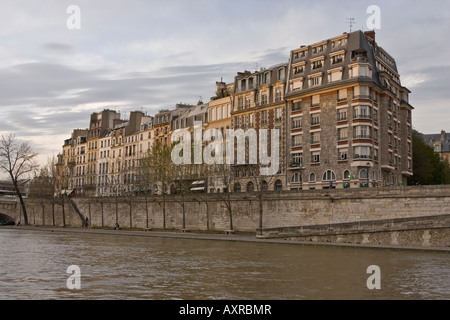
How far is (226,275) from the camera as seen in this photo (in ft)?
69.9

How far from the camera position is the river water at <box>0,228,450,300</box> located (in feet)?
54.2

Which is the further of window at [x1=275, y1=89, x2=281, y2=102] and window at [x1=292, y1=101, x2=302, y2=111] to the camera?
window at [x1=275, y1=89, x2=281, y2=102]

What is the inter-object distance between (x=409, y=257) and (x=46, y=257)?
20486 millimetres

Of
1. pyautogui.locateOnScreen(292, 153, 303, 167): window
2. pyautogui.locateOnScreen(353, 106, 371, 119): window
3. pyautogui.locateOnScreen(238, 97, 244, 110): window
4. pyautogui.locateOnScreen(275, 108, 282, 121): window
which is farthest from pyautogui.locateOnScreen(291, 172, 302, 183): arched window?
Result: pyautogui.locateOnScreen(238, 97, 244, 110): window

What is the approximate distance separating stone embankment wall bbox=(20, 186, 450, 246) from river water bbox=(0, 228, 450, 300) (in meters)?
9.15

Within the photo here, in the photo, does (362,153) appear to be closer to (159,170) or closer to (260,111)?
(260,111)

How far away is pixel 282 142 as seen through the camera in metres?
65.6

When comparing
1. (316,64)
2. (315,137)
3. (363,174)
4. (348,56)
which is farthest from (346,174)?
(316,64)

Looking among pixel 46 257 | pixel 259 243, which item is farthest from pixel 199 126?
pixel 46 257

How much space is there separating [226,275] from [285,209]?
3064 centimetres

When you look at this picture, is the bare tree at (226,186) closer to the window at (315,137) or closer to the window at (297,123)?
the window at (297,123)

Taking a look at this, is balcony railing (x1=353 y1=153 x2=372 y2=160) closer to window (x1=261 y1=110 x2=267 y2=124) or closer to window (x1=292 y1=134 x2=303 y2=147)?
window (x1=292 y1=134 x2=303 y2=147)

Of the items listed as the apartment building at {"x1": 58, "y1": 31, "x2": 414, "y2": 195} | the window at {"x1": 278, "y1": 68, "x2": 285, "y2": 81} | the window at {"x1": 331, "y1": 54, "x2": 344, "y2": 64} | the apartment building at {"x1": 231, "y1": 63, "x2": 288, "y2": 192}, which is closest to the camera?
the apartment building at {"x1": 58, "y1": 31, "x2": 414, "y2": 195}
